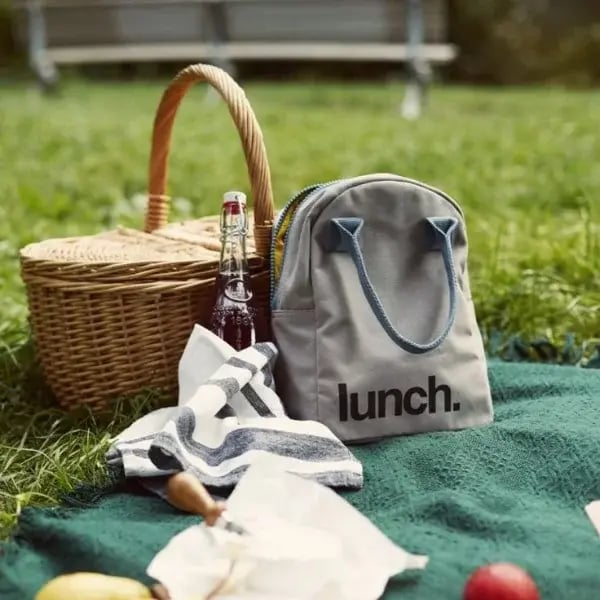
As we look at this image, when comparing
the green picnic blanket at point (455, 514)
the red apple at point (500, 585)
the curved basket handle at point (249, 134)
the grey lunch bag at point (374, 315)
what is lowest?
the green picnic blanket at point (455, 514)

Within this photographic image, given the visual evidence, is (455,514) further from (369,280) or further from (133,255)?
(133,255)

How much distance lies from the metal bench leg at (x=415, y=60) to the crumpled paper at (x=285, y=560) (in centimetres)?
579

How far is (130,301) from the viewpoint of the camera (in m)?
2.11

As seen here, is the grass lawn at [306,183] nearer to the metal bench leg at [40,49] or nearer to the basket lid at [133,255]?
the basket lid at [133,255]

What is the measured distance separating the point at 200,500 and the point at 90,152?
12.4 ft

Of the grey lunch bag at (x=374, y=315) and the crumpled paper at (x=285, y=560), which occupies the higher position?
the grey lunch bag at (x=374, y=315)

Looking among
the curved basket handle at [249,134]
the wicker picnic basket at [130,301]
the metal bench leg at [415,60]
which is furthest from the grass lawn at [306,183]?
the curved basket handle at [249,134]

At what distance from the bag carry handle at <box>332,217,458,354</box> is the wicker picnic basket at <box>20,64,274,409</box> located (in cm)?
19

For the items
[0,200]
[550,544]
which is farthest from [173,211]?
[550,544]

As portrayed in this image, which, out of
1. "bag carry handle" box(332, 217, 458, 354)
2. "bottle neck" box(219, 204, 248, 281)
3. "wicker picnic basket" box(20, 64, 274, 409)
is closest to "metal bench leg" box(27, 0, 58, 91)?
"wicker picnic basket" box(20, 64, 274, 409)

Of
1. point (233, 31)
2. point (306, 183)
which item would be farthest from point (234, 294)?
point (233, 31)

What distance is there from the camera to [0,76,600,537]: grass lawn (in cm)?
223

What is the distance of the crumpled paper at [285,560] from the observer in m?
1.42

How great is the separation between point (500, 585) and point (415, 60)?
6.27 m
